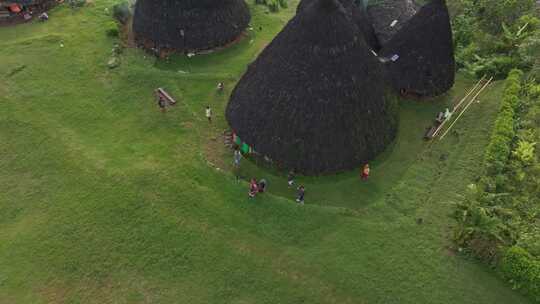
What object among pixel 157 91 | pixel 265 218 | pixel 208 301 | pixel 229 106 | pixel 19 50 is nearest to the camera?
pixel 208 301

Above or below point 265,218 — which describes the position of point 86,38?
above

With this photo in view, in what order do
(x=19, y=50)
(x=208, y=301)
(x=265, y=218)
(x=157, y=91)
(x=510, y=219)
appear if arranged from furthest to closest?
(x=19, y=50), (x=157, y=91), (x=265, y=218), (x=510, y=219), (x=208, y=301)

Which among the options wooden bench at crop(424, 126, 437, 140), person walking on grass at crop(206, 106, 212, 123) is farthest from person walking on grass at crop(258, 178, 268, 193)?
wooden bench at crop(424, 126, 437, 140)

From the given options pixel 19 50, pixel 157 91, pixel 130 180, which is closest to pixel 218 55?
pixel 157 91

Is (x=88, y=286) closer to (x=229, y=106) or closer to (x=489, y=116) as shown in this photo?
(x=229, y=106)

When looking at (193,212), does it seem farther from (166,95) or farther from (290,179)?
(166,95)

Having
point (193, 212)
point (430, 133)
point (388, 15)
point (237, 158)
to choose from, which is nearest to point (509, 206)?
point (430, 133)

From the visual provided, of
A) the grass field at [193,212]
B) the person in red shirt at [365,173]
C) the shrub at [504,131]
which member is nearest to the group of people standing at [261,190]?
the grass field at [193,212]
